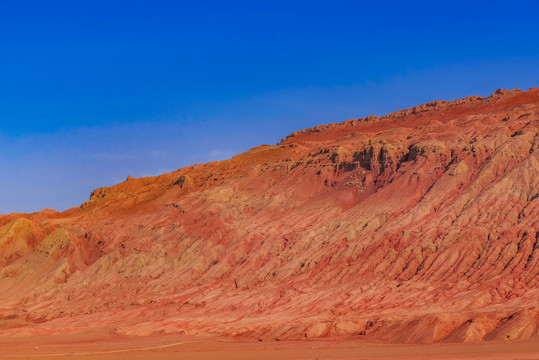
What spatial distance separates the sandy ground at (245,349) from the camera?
98.3 feet

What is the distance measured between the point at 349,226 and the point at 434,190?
755 centimetres

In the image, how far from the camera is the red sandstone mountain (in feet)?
132

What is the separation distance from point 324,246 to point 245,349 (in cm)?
1824

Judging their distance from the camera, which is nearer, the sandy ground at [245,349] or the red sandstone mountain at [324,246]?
the sandy ground at [245,349]

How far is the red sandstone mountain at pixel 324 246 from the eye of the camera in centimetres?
4022

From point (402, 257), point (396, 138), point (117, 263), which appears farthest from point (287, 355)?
point (396, 138)

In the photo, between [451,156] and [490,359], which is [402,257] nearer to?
[451,156]

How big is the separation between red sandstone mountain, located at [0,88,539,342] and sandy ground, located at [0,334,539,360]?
2086 millimetres

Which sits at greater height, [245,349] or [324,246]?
[324,246]

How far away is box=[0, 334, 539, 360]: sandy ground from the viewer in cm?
2995

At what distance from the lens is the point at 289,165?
6675cm

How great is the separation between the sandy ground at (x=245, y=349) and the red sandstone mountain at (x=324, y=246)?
6.84 feet

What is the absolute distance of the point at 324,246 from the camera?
50.7 metres

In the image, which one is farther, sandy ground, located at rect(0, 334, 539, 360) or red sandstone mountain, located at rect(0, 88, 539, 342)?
red sandstone mountain, located at rect(0, 88, 539, 342)
